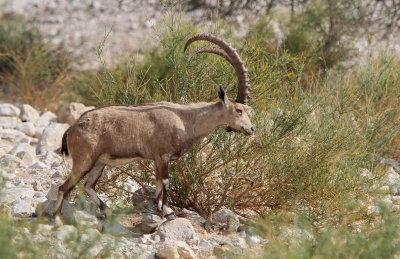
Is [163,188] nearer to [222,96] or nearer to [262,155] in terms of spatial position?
[222,96]

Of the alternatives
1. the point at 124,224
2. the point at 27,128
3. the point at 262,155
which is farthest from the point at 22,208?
the point at 27,128

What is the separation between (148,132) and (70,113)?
22.3 ft

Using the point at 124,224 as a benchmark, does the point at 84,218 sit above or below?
above

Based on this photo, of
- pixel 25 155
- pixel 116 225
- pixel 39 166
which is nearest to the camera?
pixel 116 225

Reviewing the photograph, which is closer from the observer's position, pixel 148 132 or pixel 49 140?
pixel 148 132

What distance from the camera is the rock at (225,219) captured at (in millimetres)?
8008

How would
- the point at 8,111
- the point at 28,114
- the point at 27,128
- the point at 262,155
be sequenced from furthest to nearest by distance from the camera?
the point at 28,114, the point at 8,111, the point at 27,128, the point at 262,155

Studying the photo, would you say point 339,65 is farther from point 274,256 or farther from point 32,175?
point 274,256

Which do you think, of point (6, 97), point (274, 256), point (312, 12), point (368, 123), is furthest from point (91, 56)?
point (274, 256)

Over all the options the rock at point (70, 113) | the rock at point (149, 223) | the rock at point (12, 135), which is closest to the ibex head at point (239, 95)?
the rock at point (149, 223)

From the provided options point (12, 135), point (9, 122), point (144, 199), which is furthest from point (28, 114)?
point (144, 199)

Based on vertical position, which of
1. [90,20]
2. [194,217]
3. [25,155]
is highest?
[194,217]

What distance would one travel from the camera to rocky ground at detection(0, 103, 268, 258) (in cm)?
632

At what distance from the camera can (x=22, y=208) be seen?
7934 mm
